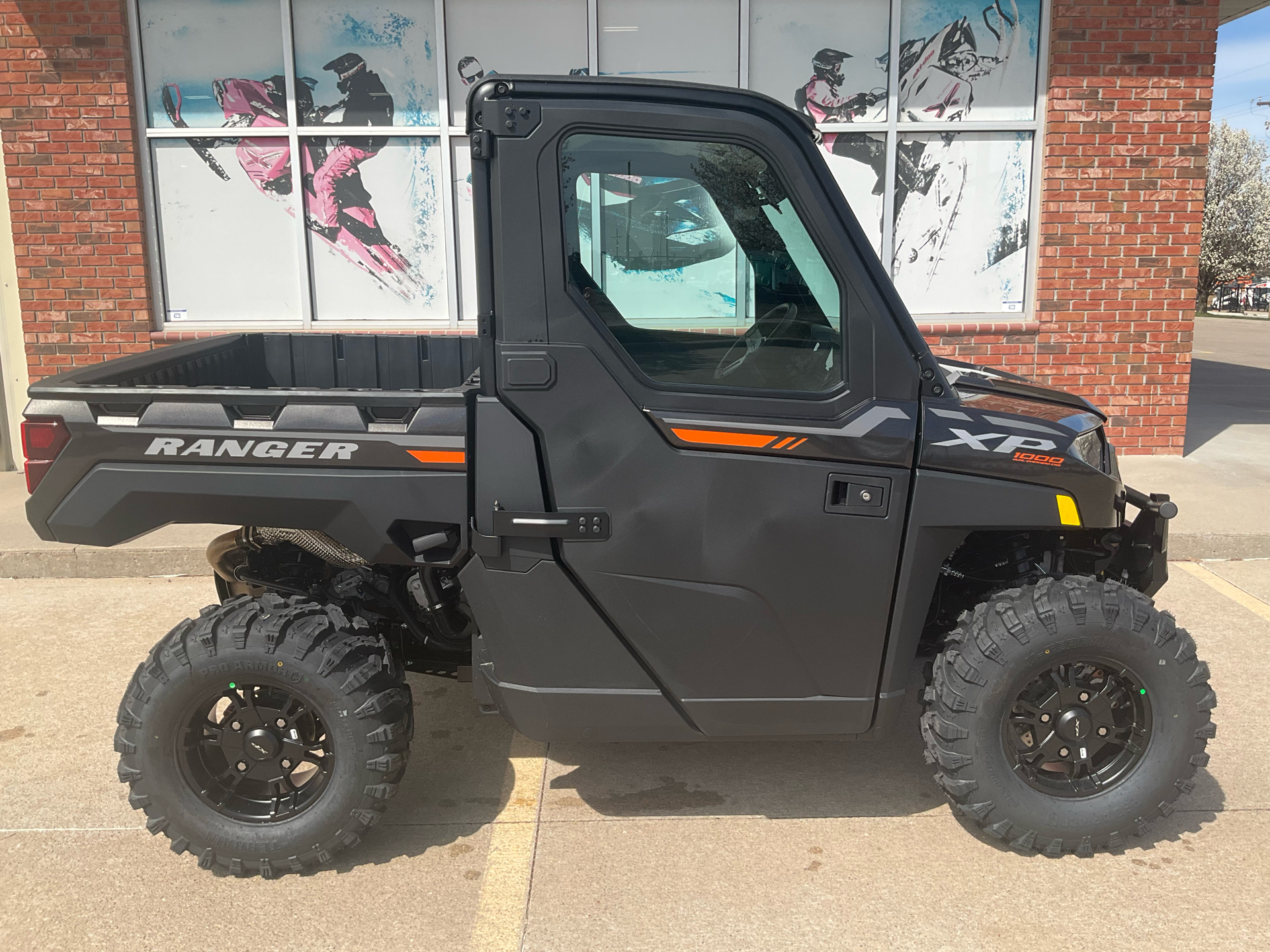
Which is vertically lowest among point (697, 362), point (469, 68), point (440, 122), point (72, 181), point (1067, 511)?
point (1067, 511)

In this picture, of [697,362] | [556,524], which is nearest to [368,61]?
[697,362]

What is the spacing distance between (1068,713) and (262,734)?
2382mm

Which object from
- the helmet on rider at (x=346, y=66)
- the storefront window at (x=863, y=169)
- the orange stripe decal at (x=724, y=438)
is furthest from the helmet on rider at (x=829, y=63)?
the orange stripe decal at (x=724, y=438)

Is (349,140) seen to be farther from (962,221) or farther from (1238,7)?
(1238,7)

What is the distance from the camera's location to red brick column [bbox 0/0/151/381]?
7.48 m

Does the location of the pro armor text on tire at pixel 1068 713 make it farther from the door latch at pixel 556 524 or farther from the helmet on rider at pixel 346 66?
the helmet on rider at pixel 346 66

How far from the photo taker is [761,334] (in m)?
2.83

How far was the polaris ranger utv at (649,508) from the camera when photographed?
276 centimetres

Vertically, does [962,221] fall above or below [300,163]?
below

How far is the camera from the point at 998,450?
114 inches

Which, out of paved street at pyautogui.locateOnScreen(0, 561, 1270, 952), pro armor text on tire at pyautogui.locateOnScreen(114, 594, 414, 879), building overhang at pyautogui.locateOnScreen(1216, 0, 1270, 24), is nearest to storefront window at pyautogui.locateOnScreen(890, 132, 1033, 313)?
building overhang at pyautogui.locateOnScreen(1216, 0, 1270, 24)

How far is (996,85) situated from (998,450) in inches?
247

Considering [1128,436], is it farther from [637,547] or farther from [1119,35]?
[637,547]

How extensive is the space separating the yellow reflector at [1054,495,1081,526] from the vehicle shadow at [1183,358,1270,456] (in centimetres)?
644
